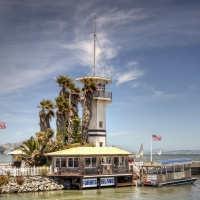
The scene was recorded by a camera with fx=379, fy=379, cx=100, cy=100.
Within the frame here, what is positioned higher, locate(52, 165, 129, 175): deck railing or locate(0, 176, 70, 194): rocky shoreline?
locate(52, 165, 129, 175): deck railing

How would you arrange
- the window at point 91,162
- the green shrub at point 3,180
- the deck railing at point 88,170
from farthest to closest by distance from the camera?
the window at point 91,162, the deck railing at point 88,170, the green shrub at point 3,180

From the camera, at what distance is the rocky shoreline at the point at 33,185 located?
120 ft

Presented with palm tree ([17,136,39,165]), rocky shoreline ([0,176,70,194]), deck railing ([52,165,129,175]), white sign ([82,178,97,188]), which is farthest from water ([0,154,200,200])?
palm tree ([17,136,39,165])

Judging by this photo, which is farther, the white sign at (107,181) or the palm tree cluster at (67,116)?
the palm tree cluster at (67,116)

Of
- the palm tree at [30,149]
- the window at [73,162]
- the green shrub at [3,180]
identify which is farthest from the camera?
the palm tree at [30,149]

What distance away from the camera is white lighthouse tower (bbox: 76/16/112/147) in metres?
50.4

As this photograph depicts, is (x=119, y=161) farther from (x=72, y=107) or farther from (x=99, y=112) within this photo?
(x=72, y=107)

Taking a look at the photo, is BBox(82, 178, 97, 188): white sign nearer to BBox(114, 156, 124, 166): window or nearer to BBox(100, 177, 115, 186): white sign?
BBox(100, 177, 115, 186): white sign

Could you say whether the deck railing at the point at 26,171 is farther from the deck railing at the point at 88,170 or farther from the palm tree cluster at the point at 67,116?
the palm tree cluster at the point at 67,116

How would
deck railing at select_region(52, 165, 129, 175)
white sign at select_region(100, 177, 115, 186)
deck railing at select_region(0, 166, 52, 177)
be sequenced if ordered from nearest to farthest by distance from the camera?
deck railing at select_region(0, 166, 52, 177) < deck railing at select_region(52, 165, 129, 175) < white sign at select_region(100, 177, 115, 186)

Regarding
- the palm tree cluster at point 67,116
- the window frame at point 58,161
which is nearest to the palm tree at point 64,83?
the palm tree cluster at point 67,116

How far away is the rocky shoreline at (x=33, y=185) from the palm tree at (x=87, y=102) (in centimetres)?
1128

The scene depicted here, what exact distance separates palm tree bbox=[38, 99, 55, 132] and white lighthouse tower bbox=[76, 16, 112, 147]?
5.37 meters

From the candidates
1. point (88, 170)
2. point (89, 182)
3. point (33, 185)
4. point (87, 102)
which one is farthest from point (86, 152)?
point (87, 102)
